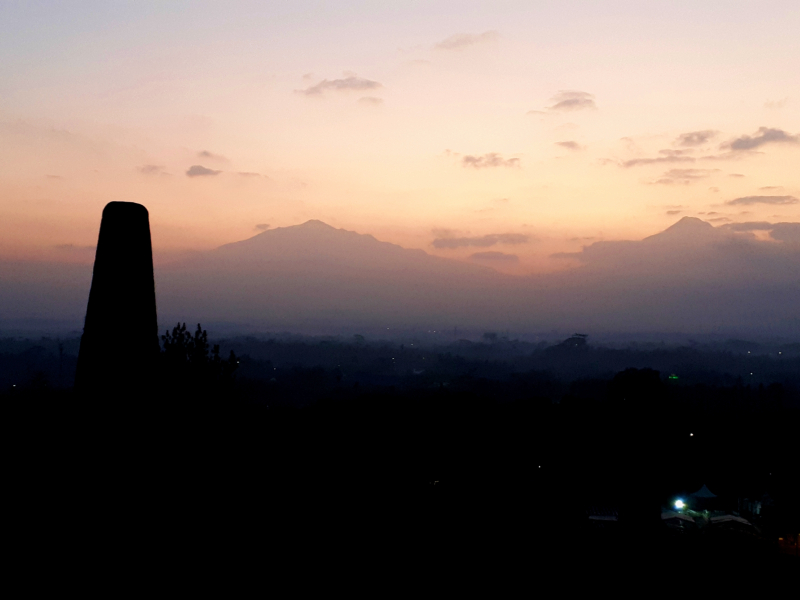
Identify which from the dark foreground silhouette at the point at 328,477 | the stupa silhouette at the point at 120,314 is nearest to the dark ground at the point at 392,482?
the dark foreground silhouette at the point at 328,477

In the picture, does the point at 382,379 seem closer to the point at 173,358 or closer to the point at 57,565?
the point at 173,358

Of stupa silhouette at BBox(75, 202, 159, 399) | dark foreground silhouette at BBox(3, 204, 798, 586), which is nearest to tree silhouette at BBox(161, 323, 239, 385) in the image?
dark foreground silhouette at BBox(3, 204, 798, 586)

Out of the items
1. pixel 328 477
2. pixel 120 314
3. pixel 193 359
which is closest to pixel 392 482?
pixel 328 477

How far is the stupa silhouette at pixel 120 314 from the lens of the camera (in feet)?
19.0

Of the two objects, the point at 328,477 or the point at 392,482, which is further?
the point at 392,482

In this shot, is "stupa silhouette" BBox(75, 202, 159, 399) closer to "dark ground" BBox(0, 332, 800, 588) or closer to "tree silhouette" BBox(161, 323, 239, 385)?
"dark ground" BBox(0, 332, 800, 588)

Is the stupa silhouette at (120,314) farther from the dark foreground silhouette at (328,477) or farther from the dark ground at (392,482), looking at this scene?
the dark ground at (392,482)

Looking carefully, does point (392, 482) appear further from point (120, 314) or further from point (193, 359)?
point (120, 314)

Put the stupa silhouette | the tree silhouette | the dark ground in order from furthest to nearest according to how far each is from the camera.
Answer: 1. the tree silhouette
2. the stupa silhouette
3. the dark ground

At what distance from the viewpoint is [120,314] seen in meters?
5.91

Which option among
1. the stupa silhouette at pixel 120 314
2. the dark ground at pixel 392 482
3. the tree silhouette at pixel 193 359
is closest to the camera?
the dark ground at pixel 392 482

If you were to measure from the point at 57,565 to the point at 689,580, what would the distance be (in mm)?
9894

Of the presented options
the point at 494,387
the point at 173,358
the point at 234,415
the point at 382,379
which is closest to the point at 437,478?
the point at 234,415

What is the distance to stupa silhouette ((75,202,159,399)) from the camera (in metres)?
5.79
